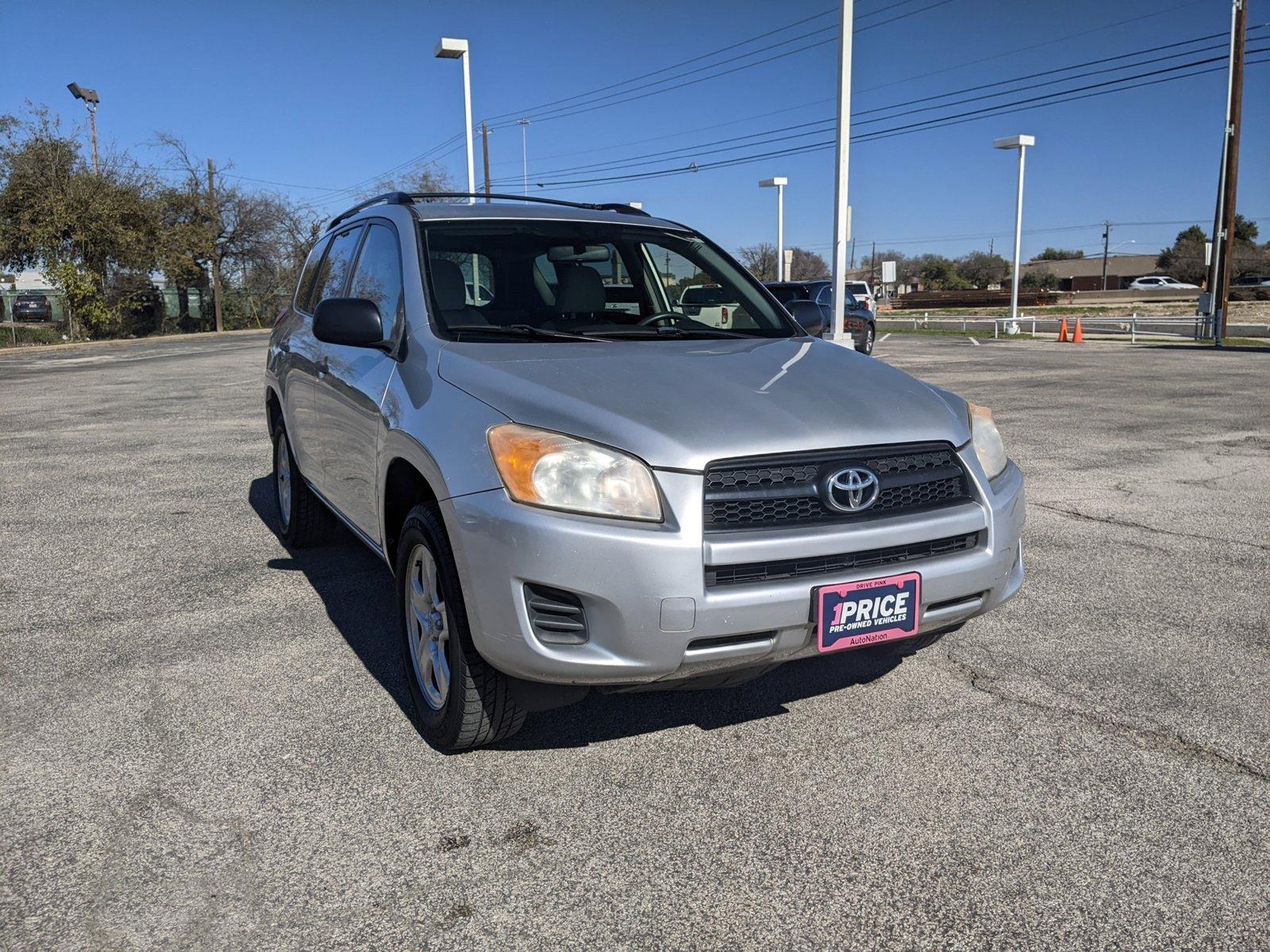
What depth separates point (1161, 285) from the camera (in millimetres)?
87500

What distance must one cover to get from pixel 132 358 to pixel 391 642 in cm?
2499

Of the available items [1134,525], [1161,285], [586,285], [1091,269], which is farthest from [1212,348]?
[1091,269]

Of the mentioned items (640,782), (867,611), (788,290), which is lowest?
(640,782)

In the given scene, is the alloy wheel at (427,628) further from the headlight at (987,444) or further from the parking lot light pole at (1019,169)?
the parking lot light pole at (1019,169)

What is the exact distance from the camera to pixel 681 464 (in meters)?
2.94

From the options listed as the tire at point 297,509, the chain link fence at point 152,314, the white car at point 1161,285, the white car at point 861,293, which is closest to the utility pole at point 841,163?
the white car at point 861,293

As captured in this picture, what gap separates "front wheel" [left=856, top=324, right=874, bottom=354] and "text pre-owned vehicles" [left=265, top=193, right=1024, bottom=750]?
19485mm

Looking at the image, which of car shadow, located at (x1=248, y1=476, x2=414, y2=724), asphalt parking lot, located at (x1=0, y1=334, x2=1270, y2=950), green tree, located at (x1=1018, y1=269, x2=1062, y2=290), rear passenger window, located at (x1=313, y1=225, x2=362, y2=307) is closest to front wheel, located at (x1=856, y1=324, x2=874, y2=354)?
asphalt parking lot, located at (x1=0, y1=334, x2=1270, y2=950)

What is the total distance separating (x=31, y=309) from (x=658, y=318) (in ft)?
141

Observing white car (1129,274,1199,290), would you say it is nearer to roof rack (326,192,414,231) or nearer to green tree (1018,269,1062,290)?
green tree (1018,269,1062,290)

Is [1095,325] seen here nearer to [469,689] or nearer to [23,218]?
[23,218]

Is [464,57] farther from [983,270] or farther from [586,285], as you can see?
[983,270]

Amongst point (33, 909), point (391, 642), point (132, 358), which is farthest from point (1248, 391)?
point (132, 358)

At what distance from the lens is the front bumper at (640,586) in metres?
2.85
